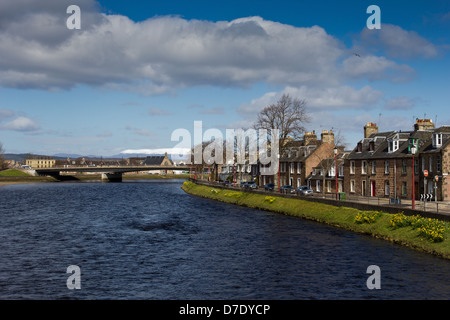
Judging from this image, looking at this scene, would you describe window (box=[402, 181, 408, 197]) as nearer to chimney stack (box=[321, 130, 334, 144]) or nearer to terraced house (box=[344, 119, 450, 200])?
terraced house (box=[344, 119, 450, 200])

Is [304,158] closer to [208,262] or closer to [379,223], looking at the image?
[379,223]

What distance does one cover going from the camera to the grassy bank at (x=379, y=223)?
3762 centimetres

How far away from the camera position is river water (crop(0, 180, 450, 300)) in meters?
27.4

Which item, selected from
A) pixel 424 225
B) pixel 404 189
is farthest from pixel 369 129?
pixel 424 225

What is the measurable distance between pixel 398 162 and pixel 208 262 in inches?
1767

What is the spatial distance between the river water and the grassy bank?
1.28 meters

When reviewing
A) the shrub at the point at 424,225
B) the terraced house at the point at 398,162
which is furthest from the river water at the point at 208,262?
the terraced house at the point at 398,162

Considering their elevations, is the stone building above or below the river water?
above

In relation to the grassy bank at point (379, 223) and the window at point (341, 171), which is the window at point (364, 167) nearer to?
the window at point (341, 171)

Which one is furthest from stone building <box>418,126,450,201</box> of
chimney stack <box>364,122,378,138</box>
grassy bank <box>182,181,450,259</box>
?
chimney stack <box>364,122,378,138</box>

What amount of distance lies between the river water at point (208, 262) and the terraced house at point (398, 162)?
20154 mm

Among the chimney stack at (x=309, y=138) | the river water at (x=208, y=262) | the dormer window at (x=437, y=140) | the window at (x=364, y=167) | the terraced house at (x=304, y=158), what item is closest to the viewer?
the river water at (x=208, y=262)
